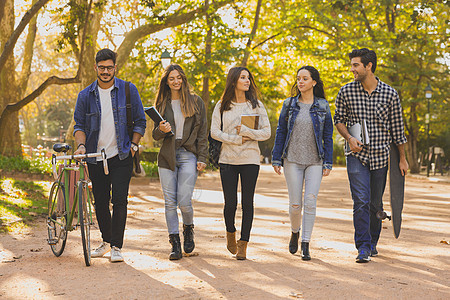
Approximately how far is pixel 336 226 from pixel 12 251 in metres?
4.61

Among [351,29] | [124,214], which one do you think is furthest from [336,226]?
[351,29]

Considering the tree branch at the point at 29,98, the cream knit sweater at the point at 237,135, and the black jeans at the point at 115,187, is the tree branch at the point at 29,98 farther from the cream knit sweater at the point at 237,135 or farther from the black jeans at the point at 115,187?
the cream knit sweater at the point at 237,135

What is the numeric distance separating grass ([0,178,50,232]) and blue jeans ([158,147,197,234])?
3213mm

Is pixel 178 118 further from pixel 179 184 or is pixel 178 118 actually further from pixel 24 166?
pixel 24 166

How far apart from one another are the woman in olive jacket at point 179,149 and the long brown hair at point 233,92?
0.81ft

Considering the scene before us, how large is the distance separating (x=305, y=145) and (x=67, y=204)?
2419 millimetres

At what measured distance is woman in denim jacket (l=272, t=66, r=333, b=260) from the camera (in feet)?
22.3

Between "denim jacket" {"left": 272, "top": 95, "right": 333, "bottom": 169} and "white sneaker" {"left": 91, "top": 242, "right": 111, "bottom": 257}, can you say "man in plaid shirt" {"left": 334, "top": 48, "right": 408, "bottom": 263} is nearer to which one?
"denim jacket" {"left": 272, "top": 95, "right": 333, "bottom": 169}

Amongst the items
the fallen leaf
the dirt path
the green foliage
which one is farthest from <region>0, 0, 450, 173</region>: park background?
the fallen leaf

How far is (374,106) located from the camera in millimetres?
6773

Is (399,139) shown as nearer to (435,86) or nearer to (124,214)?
(124,214)

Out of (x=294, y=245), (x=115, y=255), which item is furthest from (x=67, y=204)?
(x=294, y=245)

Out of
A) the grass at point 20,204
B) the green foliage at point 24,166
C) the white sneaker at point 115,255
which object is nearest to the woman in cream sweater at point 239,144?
the white sneaker at point 115,255

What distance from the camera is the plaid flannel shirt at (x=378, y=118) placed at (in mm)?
6762
